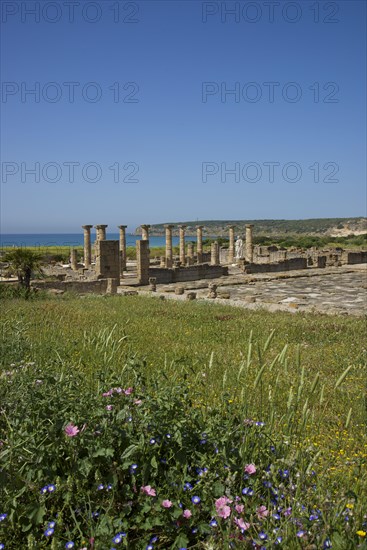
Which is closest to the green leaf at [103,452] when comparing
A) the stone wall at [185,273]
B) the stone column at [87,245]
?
the stone wall at [185,273]

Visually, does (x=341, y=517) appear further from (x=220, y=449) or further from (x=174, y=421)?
(x=174, y=421)

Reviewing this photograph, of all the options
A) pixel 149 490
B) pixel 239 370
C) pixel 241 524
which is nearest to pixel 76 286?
pixel 239 370

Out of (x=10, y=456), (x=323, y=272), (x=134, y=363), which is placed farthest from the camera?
(x=323, y=272)

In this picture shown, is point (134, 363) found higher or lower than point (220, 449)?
higher

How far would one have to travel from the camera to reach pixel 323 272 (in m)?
34.9

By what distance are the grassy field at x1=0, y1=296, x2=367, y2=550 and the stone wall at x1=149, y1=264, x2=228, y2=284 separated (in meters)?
14.5

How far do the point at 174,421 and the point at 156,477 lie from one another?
344 millimetres

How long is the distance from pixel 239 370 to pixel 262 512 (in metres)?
1.23

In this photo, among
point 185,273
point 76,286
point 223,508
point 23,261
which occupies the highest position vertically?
point 23,261

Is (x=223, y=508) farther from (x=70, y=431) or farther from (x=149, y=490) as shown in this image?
(x=70, y=431)

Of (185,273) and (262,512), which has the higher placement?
(185,273)

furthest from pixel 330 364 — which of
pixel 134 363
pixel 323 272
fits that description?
pixel 323 272

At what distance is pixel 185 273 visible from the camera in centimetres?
3198

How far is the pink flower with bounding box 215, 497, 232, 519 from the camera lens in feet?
7.47
